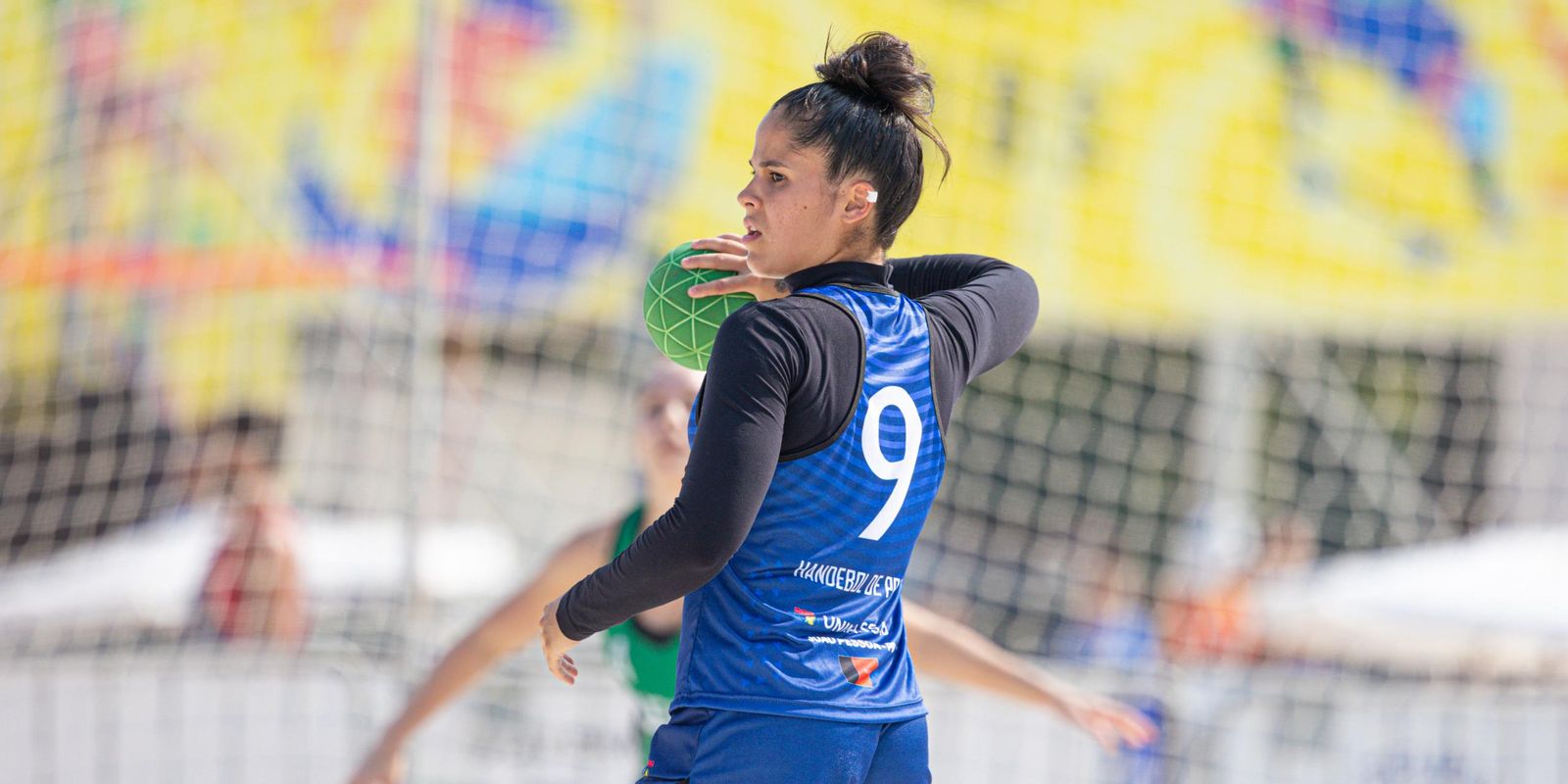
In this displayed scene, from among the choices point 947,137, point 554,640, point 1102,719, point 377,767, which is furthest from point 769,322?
point 947,137

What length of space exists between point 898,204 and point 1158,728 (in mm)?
4022

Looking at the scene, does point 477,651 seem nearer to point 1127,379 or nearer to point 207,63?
point 207,63

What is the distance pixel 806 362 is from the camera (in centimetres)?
174

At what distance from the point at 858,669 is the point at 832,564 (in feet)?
0.45

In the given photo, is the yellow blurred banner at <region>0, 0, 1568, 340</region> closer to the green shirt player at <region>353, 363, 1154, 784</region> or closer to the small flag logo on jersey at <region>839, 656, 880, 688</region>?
the green shirt player at <region>353, 363, 1154, 784</region>

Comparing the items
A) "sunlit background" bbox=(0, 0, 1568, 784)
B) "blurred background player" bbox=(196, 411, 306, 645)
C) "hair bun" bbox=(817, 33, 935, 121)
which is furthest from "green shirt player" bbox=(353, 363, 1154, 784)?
"blurred background player" bbox=(196, 411, 306, 645)

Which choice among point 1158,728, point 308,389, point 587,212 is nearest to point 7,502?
point 308,389

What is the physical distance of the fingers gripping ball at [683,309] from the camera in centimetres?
214

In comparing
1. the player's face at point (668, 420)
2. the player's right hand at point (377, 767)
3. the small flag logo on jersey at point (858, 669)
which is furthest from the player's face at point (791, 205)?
the player's right hand at point (377, 767)

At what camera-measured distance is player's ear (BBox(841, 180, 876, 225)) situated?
188 cm

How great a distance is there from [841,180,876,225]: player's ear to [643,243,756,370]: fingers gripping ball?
0.92 ft

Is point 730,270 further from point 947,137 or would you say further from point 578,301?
point 947,137

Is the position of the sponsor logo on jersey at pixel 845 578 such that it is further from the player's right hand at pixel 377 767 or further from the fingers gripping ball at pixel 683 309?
the player's right hand at pixel 377 767

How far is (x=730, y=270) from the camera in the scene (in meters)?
2.13
